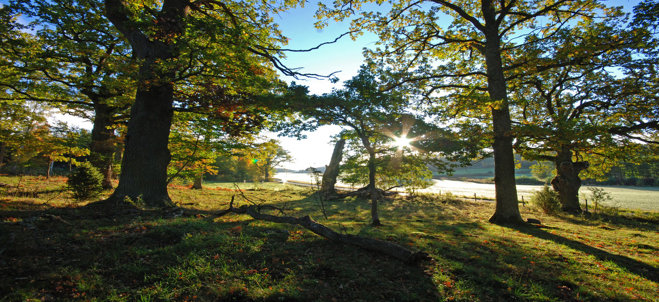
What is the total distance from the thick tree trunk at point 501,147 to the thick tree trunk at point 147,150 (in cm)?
1279

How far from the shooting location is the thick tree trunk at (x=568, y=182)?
15.1m

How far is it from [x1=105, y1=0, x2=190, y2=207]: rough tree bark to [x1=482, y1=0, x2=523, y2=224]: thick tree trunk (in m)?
12.2

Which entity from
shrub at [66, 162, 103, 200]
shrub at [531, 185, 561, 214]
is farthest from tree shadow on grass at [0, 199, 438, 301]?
shrub at [531, 185, 561, 214]

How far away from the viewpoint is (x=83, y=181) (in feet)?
29.2

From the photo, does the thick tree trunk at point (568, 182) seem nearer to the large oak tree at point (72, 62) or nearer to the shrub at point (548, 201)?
the shrub at point (548, 201)

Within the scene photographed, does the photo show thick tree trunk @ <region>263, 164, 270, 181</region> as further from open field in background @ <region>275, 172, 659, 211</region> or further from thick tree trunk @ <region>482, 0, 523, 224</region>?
thick tree trunk @ <region>482, 0, 523, 224</region>

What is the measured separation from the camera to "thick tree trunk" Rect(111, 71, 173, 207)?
7988 millimetres

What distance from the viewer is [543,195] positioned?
15.3 metres

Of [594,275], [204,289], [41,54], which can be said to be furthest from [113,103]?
[594,275]

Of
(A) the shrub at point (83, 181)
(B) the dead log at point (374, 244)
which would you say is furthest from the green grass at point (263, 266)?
(A) the shrub at point (83, 181)

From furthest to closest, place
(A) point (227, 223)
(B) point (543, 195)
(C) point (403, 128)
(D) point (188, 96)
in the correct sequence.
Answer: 1. (B) point (543, 195)
2. (D) point (188, 96)
3. (C) point (403, 128)
4. (A) point (227, 223)

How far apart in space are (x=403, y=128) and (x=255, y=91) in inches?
220

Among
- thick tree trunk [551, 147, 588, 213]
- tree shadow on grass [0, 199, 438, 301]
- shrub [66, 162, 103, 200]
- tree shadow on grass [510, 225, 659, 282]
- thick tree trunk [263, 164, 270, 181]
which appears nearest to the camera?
tree shadow on grass [0, 199, 438, 301]

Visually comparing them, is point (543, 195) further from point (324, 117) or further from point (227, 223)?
point (227, 223)
